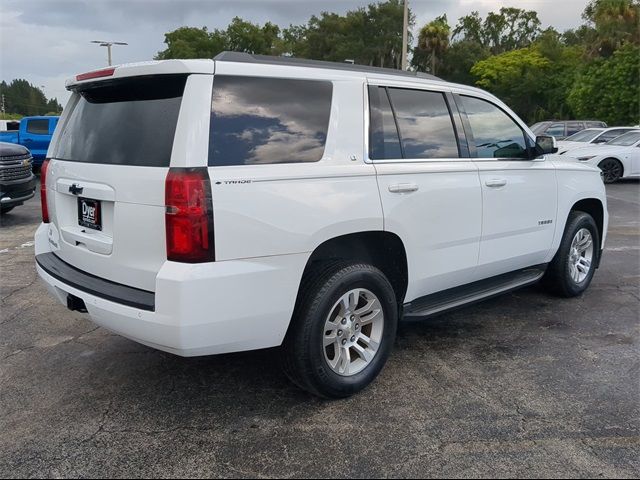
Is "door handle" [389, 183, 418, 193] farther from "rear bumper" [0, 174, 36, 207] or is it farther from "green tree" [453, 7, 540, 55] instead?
"green tree" [453, 7, 540, 55]

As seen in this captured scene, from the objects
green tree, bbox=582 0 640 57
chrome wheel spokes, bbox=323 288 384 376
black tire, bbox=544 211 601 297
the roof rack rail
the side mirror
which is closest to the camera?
the roof rack rail

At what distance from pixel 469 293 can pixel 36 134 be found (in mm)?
16234

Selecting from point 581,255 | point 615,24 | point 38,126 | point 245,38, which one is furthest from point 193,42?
point 581,255

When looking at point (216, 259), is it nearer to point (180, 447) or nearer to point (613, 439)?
point (180, 447)

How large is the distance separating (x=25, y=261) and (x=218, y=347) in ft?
16.6

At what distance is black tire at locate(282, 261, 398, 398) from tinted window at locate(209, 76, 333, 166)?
673mm

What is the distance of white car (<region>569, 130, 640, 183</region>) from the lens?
15.1 m

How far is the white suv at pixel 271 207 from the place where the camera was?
2.75m

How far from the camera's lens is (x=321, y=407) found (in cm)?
330

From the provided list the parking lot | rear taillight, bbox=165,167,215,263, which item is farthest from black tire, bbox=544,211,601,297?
rear taillight, bbox=165,167,215,263

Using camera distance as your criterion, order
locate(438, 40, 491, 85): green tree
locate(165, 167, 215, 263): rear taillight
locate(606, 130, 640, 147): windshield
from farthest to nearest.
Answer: locate(438, 40, 491, 85): green tree, locate(606, 130, 640, 147): windshield, locate(165, 167, 215, 263): rear taillight

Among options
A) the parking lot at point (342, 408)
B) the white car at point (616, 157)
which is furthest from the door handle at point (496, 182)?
the white car at point (616, 157)

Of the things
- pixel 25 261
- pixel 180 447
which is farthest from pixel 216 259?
pixel 25 261

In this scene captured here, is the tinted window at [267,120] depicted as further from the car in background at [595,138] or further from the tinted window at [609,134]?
the tinted window at [609,134]
